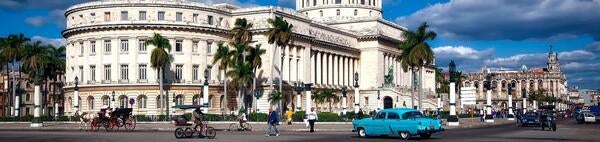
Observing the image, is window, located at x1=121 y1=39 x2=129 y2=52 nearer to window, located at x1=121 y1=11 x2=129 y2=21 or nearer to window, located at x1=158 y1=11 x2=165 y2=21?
window, located at x1=121 y1=11 x2=129 y2=21

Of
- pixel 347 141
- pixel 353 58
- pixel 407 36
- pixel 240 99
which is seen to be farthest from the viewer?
pixel 353 58

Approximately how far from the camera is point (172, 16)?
93.4 meters

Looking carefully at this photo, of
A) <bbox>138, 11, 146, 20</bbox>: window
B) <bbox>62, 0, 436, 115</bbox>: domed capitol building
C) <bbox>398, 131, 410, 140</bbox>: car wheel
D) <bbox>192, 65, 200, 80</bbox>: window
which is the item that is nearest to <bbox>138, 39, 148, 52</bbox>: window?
<bbox>62, 0, 436, 115</bbox>: domed capitol building

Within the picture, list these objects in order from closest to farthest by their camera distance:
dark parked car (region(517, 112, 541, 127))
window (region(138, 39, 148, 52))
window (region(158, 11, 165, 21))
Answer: dark parked car (region(517, 112, 541, 127)) → window (region(138, 39, 148, 52)) → window (region(158, 11, 165, 21))

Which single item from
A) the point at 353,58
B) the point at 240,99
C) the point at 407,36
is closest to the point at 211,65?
the point at 240,99

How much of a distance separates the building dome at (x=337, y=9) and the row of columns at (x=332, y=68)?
1543 cm

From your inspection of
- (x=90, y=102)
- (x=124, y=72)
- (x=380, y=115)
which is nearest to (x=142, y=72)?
(x=124, y=72)

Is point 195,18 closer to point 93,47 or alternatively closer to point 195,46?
point 195,46

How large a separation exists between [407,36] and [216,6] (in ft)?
83.8

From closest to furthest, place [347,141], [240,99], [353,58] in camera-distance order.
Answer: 1. [347,141]
2. [240,99]
3. [353,58]

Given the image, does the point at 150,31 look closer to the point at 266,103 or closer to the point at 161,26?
the point at 161,26

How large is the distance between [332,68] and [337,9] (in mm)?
22143

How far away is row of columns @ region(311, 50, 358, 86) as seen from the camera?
11458 centimetres

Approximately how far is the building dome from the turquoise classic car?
103 m
